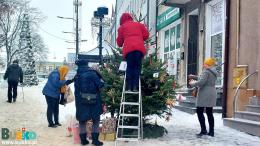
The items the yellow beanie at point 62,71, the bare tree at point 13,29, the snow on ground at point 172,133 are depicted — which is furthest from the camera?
the bare tree at point 13,29

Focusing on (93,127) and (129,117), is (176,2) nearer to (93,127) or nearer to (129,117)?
(129,117)

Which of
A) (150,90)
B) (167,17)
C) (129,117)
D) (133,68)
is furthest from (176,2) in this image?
(133,68)

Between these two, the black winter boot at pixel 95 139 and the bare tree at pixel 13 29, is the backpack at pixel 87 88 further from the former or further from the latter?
the bare tree at pixel 13 29

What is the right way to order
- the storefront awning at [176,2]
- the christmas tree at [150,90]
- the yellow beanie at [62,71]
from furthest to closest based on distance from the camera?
1. the storefront awning at [176,2]
2. the yellow beanie at [62,71]
3. the christmas tree at [150,90]

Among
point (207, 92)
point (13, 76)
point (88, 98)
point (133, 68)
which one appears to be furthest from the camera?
point (13, 76)

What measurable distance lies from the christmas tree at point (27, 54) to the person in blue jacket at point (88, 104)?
38.6 m

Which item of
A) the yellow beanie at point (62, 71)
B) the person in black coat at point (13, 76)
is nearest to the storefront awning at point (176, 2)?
the person in black coat at point (13, 76)

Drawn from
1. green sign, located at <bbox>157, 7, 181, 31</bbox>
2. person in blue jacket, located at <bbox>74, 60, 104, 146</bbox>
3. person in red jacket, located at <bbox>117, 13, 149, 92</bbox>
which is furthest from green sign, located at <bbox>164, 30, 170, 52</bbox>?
person in blue jacket, located at <bbox>74, 60, 104, 146</bbox>

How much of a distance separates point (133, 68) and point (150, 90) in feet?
3.05

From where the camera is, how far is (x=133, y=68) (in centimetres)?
884

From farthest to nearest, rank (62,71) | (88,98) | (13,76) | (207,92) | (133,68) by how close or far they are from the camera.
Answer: (13,76) < (62,71) < (207,92) < (133,68) < (88,98)

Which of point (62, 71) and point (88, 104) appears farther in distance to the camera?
point (62, 71)

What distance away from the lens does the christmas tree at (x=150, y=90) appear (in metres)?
9.29

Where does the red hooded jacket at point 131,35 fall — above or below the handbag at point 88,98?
above
